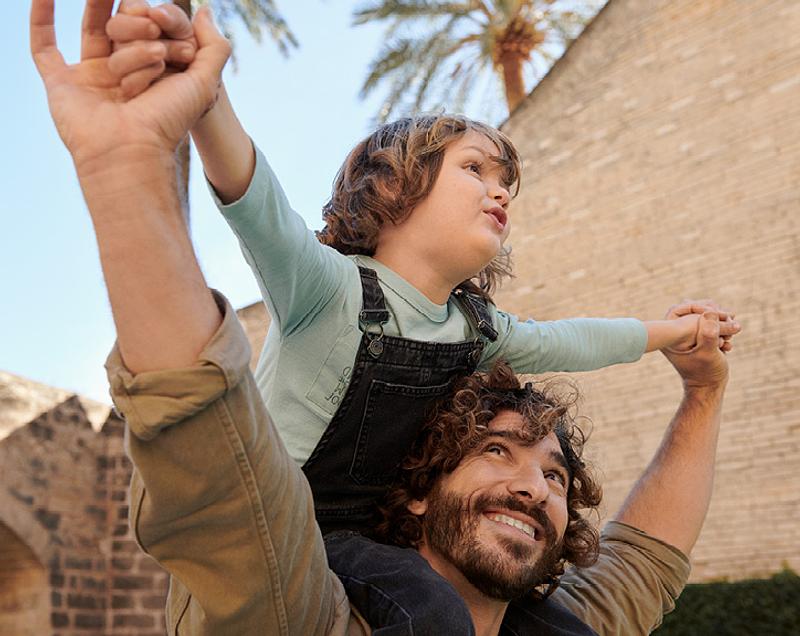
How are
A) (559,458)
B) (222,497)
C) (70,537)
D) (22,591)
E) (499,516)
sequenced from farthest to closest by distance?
(70,537) < (22,591) < (559,458) < (499,516) < (222,497)

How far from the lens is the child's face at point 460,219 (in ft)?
7.45

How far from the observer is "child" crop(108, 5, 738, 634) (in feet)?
6.30

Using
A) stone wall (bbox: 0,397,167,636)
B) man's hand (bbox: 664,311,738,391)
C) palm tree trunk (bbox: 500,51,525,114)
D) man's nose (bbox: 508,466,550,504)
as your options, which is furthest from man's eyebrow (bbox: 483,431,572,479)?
palm tree trunk (bbox: 500,51,525,114)

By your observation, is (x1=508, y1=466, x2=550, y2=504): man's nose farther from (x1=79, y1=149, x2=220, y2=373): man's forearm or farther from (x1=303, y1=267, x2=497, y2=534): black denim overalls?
(x1=79, y1=149, x2=220, y2=373): man's forearm

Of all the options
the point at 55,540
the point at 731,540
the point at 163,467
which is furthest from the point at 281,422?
the point at 55,540

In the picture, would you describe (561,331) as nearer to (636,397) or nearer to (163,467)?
(163,467)

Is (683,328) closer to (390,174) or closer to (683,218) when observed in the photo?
(390,174)

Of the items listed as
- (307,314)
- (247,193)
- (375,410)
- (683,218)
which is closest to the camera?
(247,193)

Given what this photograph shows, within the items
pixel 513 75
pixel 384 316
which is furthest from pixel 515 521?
pixel 513 75

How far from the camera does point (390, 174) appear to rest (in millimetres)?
2451

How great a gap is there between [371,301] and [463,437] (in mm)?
445

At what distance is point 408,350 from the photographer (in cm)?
217

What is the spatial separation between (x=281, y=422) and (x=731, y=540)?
311 inches

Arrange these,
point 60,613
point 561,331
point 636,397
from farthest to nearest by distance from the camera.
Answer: point 60,613, point 636,397, point 561,331
